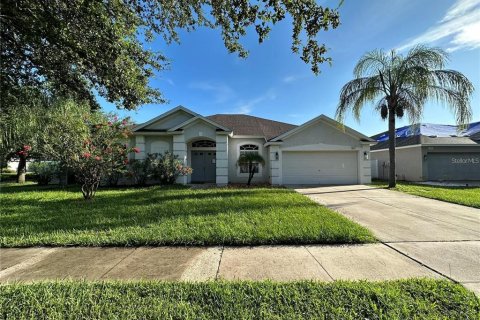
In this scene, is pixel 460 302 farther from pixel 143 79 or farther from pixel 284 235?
pixel 143 79

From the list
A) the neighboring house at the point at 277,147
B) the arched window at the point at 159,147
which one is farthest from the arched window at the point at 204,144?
the arched window at the point at 159,147

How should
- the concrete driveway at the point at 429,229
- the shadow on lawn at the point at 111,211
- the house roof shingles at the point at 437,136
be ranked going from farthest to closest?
the house roof shingles at the point at 437,136 → the shadow on lawn at the point at 111,211 → the concrete driveway at the point at 429,229

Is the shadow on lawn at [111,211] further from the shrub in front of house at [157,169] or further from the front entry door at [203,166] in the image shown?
the front entry door at [203,166]

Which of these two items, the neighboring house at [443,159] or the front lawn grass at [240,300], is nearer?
the front lawn grass at [240,300]

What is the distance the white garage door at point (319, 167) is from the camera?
16016 millimetres

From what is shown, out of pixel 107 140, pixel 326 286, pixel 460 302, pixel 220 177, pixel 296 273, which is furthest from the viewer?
pixel 220 177

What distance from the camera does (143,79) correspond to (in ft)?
28.2

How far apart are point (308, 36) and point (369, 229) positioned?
446cm

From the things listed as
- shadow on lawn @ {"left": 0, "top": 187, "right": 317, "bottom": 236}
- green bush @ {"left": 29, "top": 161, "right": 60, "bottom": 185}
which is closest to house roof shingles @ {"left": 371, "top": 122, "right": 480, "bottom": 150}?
shadow on lawn @ {"left": 0, "top": 187, "right": 317, "bottom": 236}

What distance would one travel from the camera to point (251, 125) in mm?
20203

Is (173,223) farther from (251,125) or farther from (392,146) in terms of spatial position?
(251,125)

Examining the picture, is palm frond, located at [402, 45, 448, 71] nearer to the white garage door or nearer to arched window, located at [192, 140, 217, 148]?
the white garage door

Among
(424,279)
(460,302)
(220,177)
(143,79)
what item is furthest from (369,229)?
(220,177)

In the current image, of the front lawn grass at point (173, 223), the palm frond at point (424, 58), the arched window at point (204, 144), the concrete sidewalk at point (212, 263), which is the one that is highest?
the palm frond at point (424, 58)
